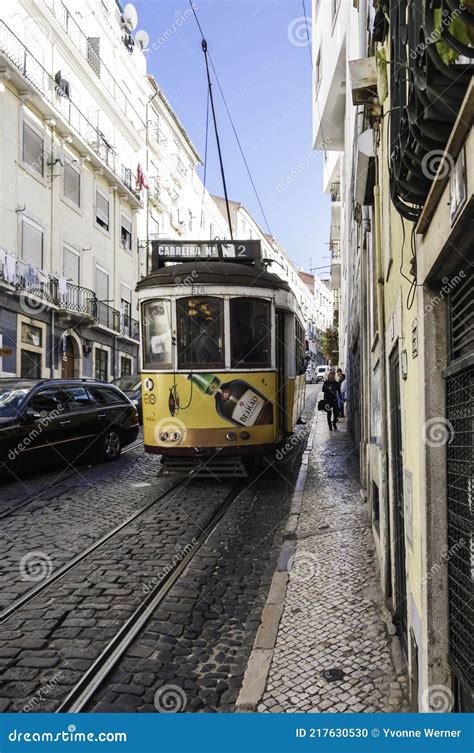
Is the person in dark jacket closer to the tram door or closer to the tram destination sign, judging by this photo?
the tram door

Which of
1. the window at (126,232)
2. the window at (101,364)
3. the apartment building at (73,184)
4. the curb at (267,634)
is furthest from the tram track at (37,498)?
the window at (126,232)

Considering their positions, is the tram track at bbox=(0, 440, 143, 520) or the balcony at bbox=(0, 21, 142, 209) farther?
the balcony at bbox=(0, 21, 142, 209)

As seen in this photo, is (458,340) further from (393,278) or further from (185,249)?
(185,249)

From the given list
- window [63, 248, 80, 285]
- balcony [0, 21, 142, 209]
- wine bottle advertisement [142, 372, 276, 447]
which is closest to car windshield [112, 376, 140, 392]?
window [63, 248, 80, 285]

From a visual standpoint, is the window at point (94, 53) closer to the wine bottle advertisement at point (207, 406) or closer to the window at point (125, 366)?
the window at point (125, 366)

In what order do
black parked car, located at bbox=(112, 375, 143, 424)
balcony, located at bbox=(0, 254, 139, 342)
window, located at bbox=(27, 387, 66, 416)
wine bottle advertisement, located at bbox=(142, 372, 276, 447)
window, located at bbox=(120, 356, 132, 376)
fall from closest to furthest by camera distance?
wine bottle advertisement, located at bbox=(142, 372, 276, 447)
window, located at bbox=(27, 387, 66, 416)
black parked car, located at bbox=(112, 375, 143, 424)
balcony, located at bbox=(0, 254, 139, 342)
window, located at bbox=(120, 356, 132, 376)

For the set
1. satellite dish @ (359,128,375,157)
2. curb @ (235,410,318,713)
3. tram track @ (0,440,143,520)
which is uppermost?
satellite dish @ (359,128,375,157)

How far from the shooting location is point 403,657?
393 cm

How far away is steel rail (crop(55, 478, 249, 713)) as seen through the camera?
139 inches

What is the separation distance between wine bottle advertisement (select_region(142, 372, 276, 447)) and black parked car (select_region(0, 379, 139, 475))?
1.98 metres

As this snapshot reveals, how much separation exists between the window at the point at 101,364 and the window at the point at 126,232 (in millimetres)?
6223

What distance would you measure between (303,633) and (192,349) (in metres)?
5.43

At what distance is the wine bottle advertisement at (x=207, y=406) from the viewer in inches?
356

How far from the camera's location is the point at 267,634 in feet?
14.5
